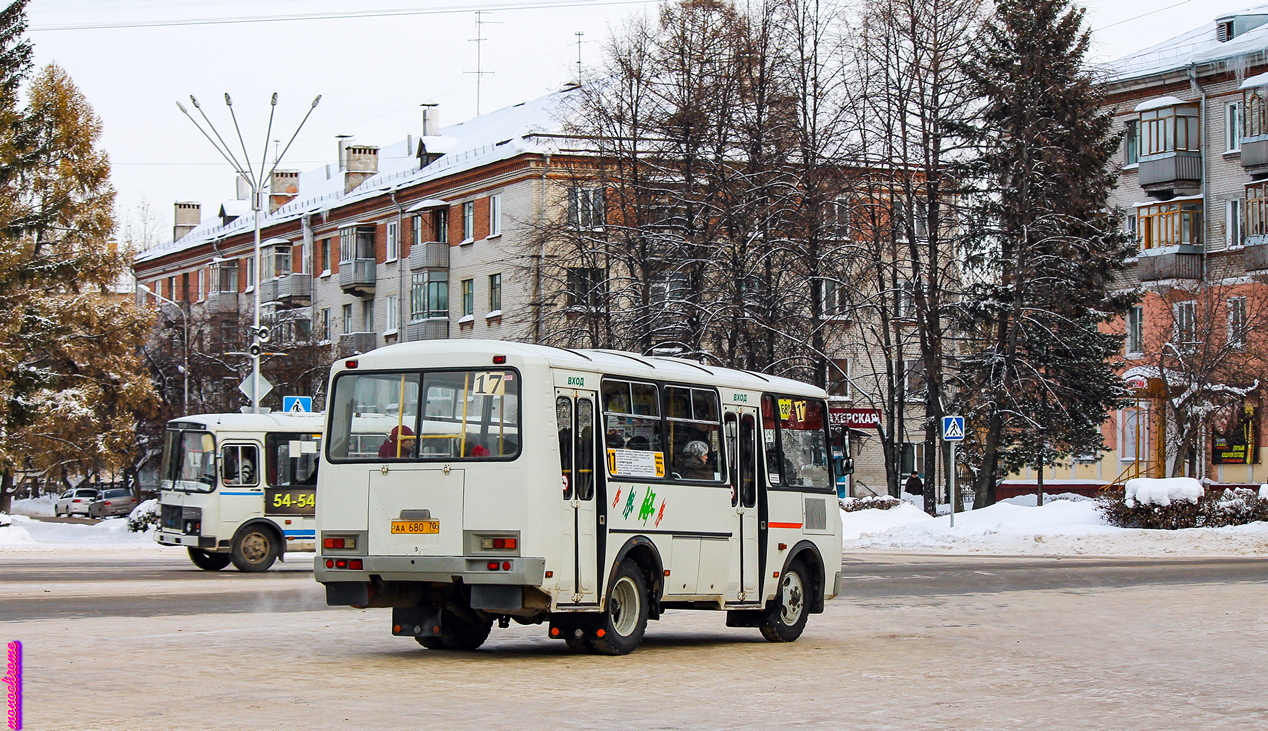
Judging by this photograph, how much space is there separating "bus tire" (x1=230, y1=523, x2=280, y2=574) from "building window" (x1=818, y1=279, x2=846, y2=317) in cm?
1902

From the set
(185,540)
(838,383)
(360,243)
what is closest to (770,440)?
(185,540)

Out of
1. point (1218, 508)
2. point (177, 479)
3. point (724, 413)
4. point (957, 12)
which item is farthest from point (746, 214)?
point (724, 413)

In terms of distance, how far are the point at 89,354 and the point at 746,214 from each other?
65.8 feet

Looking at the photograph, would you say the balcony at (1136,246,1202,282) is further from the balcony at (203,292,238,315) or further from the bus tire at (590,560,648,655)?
the balcony at (203,292,238,315)

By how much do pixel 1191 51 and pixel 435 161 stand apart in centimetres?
3181

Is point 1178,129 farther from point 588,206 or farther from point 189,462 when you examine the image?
point 189,462

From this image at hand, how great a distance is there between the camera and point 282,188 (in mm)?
90250

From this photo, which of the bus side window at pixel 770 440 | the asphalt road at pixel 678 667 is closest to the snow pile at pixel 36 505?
the asphalt road at pixel 678 667

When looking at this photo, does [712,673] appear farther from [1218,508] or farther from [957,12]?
[957,12]

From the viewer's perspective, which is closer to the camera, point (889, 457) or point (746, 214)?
point (746, 214)

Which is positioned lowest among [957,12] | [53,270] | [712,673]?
[712,673]

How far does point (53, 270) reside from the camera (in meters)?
45.3

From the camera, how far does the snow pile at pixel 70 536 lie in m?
37.0

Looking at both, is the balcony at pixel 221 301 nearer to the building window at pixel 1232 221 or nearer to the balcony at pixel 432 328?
the balcony at pixel 432 328
